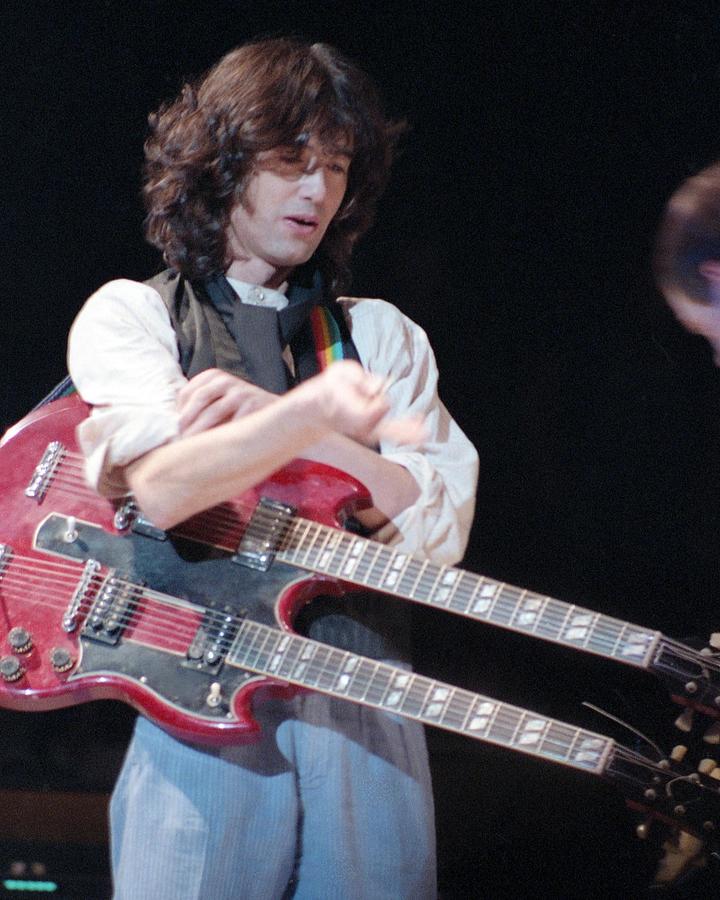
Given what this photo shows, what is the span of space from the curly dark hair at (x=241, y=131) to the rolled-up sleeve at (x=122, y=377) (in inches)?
6.3

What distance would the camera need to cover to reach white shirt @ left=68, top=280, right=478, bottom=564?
1.48 meters

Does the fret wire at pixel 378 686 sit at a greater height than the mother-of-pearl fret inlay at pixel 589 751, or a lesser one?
lesser

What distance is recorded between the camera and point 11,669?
5.17ft

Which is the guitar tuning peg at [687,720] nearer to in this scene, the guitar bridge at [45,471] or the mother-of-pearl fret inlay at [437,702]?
the mother-of-pearl fret inlay at [437,702]

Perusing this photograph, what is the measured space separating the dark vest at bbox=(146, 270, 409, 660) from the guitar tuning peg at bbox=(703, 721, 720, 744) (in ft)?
1.46

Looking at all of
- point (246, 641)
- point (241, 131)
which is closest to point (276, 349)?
point (241, 131)

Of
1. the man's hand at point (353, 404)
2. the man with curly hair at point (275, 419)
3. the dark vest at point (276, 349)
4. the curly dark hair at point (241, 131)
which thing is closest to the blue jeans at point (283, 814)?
the man with curly hair at point (275, 419)

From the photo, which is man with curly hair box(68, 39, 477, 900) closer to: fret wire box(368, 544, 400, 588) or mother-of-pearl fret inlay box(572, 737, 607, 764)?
fret wire box(368, 544, 400, 588)

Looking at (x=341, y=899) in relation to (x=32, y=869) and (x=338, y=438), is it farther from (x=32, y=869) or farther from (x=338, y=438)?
(x=32, y=869)

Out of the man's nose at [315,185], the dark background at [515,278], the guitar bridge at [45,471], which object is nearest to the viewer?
the guitar bridge at [45,471]

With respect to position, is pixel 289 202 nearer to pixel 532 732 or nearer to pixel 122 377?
pixel 122 377

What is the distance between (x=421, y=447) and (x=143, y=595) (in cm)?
50

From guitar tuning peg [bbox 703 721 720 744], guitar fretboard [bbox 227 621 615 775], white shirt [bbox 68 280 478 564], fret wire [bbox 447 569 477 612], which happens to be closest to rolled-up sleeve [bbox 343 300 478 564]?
white shirt [bbox 68 280 478 564]

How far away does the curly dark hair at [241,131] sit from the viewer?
5.86 ft
